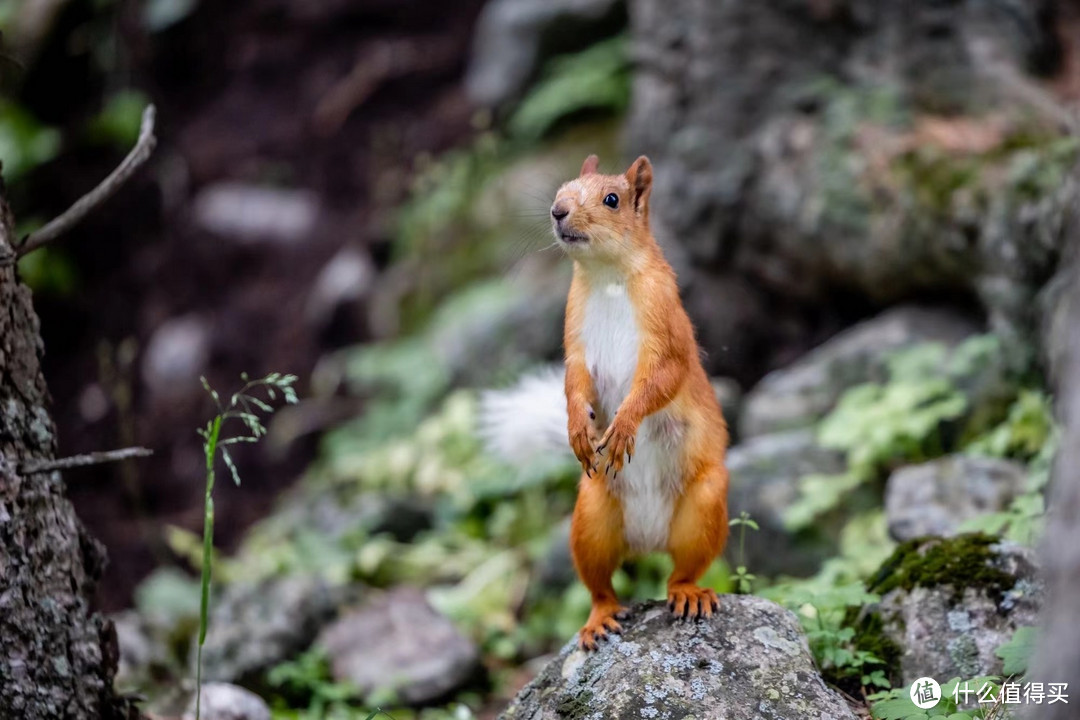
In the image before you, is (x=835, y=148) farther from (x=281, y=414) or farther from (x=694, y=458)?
(x=281, y=414)

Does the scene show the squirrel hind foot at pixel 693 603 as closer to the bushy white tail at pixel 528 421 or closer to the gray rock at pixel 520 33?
the bushy white tail at pixel 528 421

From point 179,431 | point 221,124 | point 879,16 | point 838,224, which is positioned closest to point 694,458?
point 838,224

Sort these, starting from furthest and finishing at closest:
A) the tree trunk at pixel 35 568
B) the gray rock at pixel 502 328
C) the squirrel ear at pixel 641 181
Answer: the gray rock at pixel 502 328 < the squirrel ear at pixel 641 181 < the tree trunk at pixel 35 568

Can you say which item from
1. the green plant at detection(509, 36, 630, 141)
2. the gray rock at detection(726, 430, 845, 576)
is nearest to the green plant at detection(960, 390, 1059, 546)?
the gray rock at detection(726, 430, 845, 576)

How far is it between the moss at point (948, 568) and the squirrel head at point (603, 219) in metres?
1.37

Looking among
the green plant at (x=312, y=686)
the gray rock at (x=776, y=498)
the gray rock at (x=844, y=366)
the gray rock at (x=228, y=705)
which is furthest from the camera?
the gray rock at (x=844, y=366)

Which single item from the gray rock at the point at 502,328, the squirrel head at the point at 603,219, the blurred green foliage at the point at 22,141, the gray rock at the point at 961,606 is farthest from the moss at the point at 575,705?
the blurred green foliage at the point at 22,141

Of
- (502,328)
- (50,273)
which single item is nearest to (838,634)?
(502,328)

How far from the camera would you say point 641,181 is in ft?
12.0

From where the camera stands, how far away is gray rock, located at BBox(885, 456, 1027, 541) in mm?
4297

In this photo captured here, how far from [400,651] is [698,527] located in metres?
2.35

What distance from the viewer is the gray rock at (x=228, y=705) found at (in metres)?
3.76

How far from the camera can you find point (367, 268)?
33.5ft

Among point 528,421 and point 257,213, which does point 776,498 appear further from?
point 257,213
